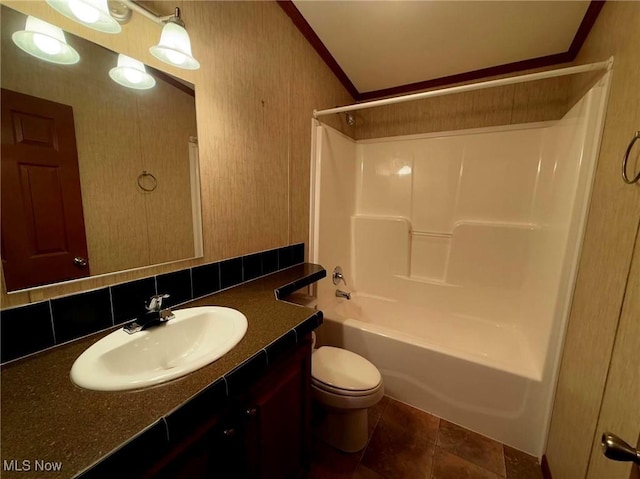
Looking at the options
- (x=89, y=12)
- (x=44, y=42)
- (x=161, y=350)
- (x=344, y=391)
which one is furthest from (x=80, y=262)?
(x=344, y=391)

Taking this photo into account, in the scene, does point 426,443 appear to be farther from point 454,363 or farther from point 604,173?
point 604,173

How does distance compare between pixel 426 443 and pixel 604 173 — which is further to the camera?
pixel 426 443

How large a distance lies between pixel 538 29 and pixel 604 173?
43.2 inches

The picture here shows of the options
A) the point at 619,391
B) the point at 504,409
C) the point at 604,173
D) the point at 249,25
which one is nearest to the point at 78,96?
the point at 249,25

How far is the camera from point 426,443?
142 centimetres

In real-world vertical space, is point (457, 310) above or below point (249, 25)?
below

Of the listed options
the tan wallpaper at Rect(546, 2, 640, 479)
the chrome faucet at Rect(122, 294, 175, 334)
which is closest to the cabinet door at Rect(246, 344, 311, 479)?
the chrome faucet at Rect(122, 294, 175, 334)

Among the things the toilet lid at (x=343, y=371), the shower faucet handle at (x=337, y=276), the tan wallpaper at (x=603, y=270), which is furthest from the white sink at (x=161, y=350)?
the shower faucet handle at (x=337, y=276)

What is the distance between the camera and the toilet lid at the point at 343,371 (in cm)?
129

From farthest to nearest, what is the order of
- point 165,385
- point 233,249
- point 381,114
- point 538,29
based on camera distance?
point 381,114
point 538,29
point 233,249
point 165,385

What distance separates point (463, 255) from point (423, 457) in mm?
1450

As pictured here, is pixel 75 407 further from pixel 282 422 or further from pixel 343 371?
pixel 343 371

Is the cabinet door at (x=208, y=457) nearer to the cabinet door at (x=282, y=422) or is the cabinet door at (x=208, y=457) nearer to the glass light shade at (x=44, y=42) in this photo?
the cabinet door at (x=282, y=422)

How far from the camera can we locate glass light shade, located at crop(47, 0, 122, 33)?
691mm
